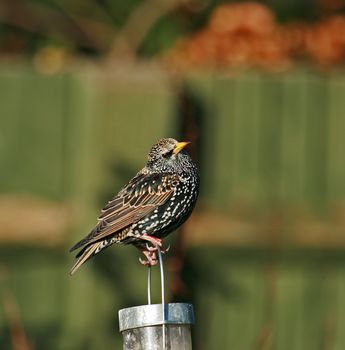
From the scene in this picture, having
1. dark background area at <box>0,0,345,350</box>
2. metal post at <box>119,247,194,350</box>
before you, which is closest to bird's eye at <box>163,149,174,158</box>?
dark background area at <box>0,0,345,350</box>

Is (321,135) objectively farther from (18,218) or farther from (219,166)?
(18,218)

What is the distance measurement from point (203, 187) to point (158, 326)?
10.6ft

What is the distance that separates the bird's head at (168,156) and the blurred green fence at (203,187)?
1.23 meters

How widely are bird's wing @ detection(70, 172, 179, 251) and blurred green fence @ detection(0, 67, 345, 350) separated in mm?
1289

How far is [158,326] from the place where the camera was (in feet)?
13.5

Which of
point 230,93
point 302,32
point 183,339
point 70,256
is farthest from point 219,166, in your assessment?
point 183,339

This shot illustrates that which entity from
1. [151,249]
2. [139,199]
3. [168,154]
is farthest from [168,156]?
[151,249]

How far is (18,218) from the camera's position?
722 cm

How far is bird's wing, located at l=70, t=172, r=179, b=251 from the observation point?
5.63 metres

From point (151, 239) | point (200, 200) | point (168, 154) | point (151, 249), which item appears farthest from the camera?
point (200, 200)

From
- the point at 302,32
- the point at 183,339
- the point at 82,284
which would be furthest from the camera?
the point at 302,32

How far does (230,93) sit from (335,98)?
2.06 ft

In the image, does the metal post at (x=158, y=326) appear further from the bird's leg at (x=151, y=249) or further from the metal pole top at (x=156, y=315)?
the bird's leg at (x=151, y=249)

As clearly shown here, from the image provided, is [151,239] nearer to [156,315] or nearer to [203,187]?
[156,315]
